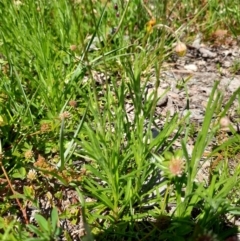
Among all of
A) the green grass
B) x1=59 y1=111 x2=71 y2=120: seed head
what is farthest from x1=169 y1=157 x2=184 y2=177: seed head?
x1=59 y1=111 x2=71 y2=120: seed head

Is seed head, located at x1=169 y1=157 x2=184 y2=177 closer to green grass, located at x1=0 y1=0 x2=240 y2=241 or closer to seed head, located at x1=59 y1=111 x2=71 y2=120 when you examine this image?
green grass, located at x1=0 y1=0 x2=240 y2=241

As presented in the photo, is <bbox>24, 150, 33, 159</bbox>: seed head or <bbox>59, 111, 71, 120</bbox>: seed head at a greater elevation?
<bbox>59, 111, 71, 120</bbox>: seed head

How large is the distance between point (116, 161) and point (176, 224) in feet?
0.87

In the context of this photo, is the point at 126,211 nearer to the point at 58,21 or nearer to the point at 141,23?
the point at 58,21

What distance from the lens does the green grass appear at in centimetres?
103

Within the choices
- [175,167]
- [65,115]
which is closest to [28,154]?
[65,115]

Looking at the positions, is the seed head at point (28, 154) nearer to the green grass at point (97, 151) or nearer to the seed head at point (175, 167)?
the green grass at point (97, 151)

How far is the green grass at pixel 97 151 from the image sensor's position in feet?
3.37

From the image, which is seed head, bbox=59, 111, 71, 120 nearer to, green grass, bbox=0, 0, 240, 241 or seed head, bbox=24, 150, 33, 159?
green grass, bbox=0, 0, 240, 241

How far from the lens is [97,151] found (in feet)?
3.82

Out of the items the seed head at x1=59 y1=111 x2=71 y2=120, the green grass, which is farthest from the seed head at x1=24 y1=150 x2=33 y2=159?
the seed head at x1=59 y1=111 x2=71 y2=120

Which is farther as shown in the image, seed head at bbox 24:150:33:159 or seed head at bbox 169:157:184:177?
seed head at bbox 24:150:33:159

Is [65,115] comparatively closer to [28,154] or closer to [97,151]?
[28,154]

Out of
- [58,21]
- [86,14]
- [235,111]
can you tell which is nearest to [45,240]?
[235,111]
